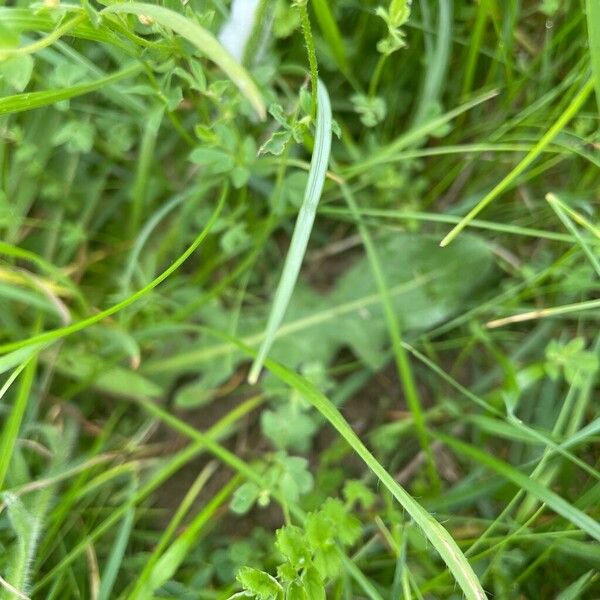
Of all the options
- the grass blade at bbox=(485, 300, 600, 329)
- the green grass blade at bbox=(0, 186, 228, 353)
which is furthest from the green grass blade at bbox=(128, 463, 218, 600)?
the grass blade at bbox=(485, 300, 600, 329)

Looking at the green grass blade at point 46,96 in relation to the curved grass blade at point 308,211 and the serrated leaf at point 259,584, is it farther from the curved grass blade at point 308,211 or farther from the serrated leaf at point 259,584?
the serrated leaf at point 259,584

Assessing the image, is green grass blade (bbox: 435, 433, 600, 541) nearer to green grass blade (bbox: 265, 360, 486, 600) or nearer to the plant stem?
green grass blade (bbox: 265, 360, 486, 600)

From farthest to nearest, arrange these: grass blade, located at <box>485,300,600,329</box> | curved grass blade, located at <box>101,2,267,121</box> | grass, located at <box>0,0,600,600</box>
Result: grass, located at <box>0,0,600,600</box>, grass blade, located at <box>485,300,600,329</box>, curved grass blade, located at <box>101,2,267,121</box>

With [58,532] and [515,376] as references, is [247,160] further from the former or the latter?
[58,532]

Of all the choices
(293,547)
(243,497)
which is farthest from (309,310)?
(293,547)

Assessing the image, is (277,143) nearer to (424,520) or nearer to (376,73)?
(376,73)

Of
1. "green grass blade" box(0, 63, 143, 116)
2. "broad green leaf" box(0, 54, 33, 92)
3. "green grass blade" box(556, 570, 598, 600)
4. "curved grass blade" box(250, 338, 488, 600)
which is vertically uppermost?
"broad green leaf" box(0, 54, 33, 92)

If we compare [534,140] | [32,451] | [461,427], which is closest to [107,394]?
[32,451]
